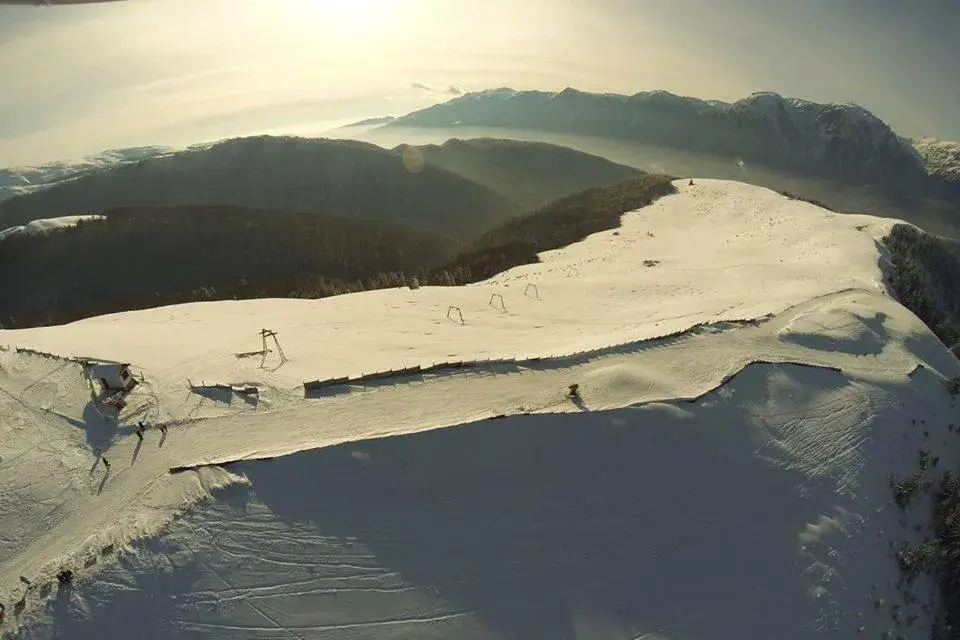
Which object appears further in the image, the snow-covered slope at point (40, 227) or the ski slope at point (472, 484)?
the snow-covered slope at point (40, 227)

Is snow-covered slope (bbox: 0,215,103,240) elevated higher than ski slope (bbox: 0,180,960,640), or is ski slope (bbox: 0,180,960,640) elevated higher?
snow-covered slope (bbox: 0,215,103,240)

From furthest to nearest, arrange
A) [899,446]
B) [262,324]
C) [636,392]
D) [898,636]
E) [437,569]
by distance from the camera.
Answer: [262,324], [899,446], [636,392], [898,636], [437,569]

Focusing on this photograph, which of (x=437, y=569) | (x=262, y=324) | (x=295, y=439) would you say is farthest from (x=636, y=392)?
(x=262, y=324)

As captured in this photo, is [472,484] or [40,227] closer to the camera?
[472,484]

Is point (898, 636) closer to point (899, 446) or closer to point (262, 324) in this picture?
point (899, 446)

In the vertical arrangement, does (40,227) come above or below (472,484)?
above

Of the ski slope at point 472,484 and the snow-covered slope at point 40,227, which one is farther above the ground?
the snow-covered slope at point 40,227

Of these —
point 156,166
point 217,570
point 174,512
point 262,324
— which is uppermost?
point 156,166

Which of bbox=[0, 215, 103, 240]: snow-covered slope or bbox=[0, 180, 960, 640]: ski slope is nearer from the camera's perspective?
bbox=[0, 180, 960, 640]: ski slope
